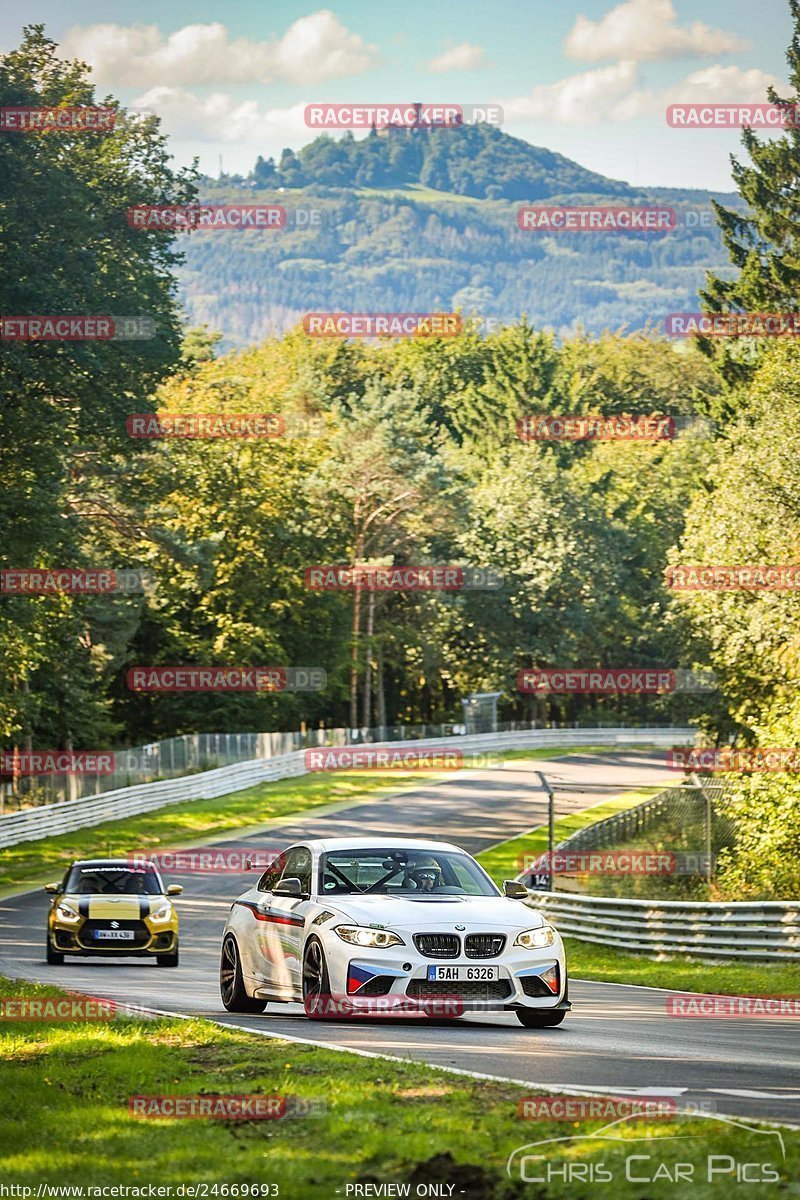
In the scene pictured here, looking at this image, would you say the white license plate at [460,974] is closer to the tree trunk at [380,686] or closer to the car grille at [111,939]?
the car grille at [111,939]

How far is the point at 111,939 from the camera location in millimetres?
22672

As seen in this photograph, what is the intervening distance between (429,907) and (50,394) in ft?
92.6

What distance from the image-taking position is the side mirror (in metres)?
13.7

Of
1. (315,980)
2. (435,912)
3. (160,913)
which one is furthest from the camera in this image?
(160,913)

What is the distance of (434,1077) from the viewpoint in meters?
9.45

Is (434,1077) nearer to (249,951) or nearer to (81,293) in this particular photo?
(249,951)

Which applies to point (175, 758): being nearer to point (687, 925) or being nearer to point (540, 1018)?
point (687, 925)

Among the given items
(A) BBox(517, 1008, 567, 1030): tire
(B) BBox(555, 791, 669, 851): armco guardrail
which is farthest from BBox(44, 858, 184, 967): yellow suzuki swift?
Answer: (B) BBox(555, 791, 669, 851): armco guardrail

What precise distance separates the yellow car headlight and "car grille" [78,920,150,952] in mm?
161

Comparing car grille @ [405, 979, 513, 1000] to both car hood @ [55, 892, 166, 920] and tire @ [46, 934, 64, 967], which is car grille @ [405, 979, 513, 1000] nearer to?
car hood @ [55, 892, 166, 920]

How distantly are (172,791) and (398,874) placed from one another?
136 feet

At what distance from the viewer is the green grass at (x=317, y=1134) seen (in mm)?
6934

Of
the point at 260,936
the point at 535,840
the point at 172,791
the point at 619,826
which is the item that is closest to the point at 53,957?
the point at 260,936

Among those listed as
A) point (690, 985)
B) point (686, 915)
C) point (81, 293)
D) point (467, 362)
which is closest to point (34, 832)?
point (81, 293)
